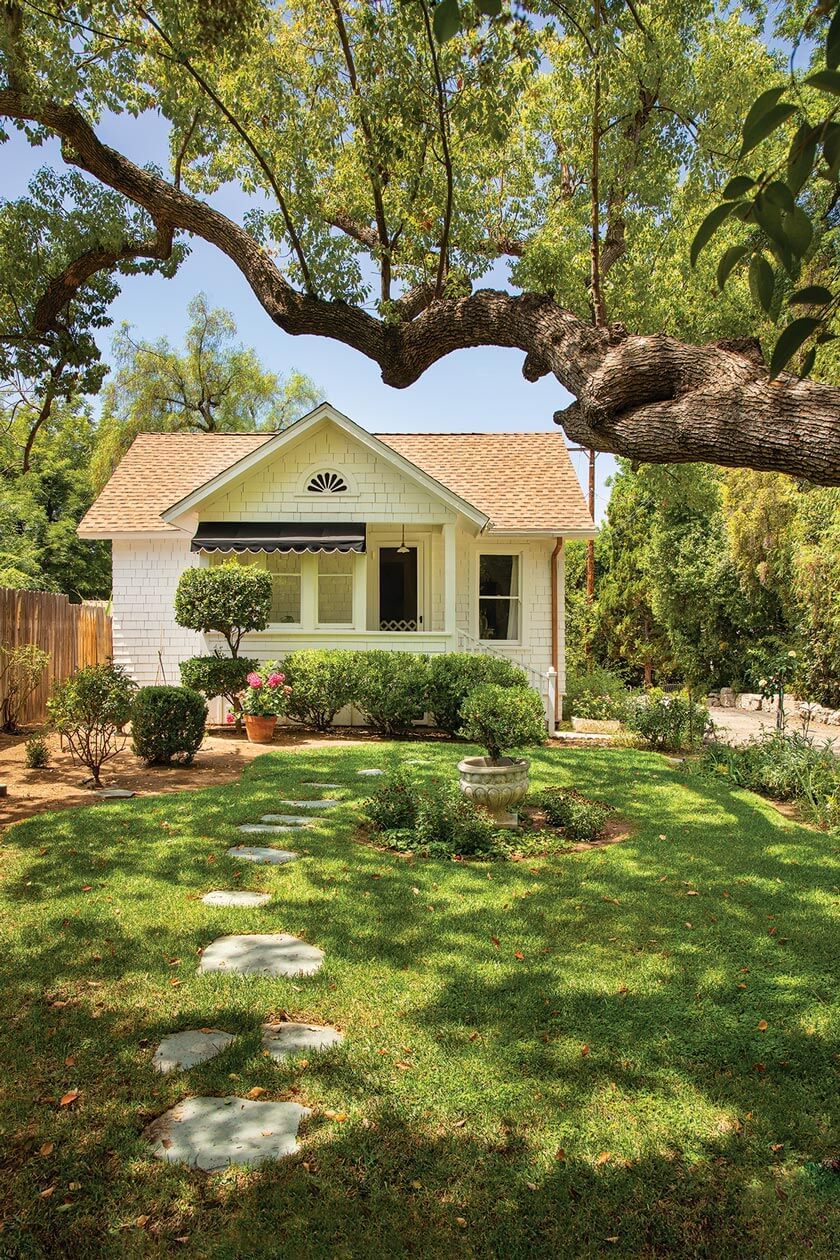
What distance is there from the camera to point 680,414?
330 cm

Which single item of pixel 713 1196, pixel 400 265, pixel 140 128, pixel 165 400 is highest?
pixel 165 400

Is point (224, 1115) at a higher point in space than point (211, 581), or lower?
lower

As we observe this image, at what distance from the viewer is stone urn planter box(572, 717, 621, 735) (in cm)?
1426

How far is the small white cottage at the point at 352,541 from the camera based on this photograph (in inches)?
553

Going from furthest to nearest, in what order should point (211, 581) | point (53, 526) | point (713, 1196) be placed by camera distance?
point (53, 526)
point (211, 581)
point (713, 1196)

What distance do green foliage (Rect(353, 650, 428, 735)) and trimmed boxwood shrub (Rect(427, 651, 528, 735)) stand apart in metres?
0.16

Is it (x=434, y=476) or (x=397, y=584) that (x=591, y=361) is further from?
(x=434, y=476)

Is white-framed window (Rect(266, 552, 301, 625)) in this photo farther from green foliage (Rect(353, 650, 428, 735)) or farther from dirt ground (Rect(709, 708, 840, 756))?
dirt ground (Rect(709, 708, 840, 756))

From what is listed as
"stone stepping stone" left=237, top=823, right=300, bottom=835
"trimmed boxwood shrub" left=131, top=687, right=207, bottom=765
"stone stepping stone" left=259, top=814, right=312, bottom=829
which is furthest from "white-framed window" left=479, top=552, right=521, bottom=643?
"stone stepping stone" left=237, top=823, right=300, bottom=835

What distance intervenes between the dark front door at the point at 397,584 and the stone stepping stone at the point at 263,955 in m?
11.5

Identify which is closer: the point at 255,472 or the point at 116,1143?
the point at 116,1143

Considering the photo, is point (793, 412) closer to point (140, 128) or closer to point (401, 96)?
point (401, 96)

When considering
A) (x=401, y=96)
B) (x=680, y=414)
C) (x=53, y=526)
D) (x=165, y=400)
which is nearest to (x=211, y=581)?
(x=401, y=96)

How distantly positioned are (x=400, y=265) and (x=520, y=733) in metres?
5.11
